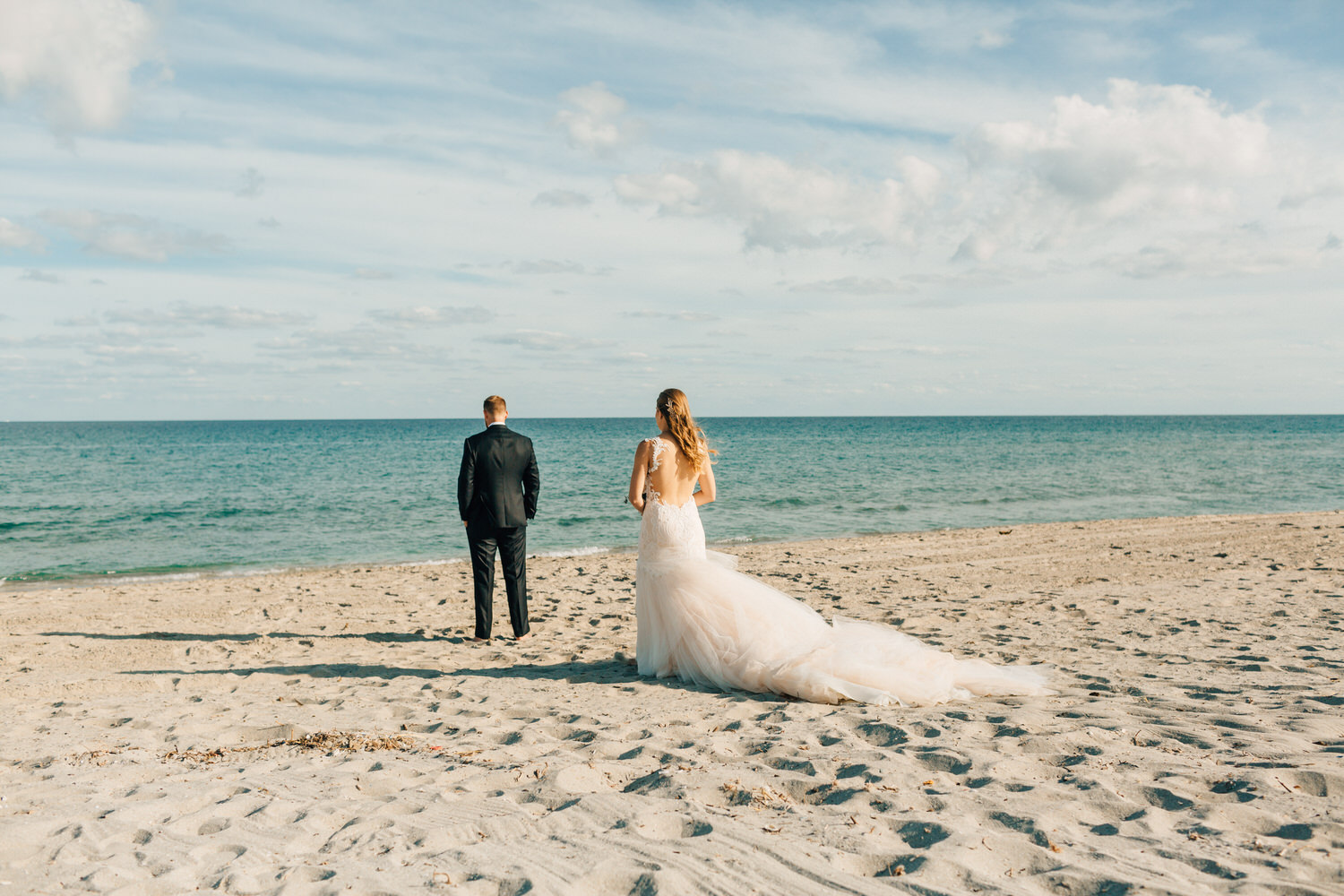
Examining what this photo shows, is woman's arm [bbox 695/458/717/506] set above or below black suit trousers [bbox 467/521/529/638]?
above

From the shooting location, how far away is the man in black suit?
25.8ft

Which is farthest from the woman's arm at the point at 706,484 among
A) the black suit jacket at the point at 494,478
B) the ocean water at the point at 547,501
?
the ocean water at the point at 547,501

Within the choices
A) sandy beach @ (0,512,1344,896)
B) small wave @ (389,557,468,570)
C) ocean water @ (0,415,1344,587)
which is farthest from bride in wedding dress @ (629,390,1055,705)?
ocean water @ (0,415,1344,587)

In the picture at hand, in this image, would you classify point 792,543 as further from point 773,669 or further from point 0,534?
point 0,534

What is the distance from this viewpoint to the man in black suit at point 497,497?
7879 millimetres

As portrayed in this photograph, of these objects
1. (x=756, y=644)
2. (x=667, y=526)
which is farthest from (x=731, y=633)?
(x=667, y=526)

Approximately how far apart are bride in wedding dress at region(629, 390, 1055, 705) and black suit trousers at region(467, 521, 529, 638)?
1.94m

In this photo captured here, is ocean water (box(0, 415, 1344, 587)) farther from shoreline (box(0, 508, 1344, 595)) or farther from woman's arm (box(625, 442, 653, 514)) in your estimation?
woman's arm (box(625, 442, 653, 514))

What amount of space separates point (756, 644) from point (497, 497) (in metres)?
3.16

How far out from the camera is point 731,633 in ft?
20.0

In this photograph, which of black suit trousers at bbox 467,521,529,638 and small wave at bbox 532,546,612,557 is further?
small wave at bbox 532,546,612,557

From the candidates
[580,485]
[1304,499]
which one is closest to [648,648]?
[580,485]

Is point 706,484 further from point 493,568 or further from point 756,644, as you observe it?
point 493,568

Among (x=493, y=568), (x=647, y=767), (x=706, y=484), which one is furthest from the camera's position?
(x=493, y=568)
